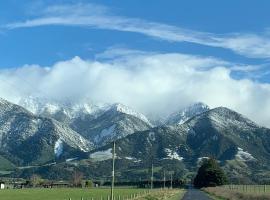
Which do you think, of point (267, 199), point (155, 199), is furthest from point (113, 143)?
point (155, 199)

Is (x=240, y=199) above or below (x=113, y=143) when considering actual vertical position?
below

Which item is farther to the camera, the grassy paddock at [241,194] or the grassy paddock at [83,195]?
the grassy paddock at [83,195]

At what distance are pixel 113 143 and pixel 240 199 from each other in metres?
24.7

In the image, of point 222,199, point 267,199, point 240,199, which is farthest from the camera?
point 222,199

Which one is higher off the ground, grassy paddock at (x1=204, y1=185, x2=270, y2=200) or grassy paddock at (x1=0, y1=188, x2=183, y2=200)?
grassy paddock at (x1=204, y1=185, x2=270, y2=200)

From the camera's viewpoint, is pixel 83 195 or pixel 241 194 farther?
pixel 83 195

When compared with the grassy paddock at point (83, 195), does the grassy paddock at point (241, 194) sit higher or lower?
higher

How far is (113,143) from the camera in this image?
77.9 meters

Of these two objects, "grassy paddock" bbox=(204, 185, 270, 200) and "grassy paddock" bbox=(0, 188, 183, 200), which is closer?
"grassy paddock" bbox=(204, 185, 270, 200)

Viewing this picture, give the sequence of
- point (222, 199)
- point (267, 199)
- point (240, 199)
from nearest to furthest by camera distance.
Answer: point (267, 199), point (240, 199), point (222, 199)

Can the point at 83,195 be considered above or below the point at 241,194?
below

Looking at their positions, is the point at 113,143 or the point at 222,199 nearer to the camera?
the point at 113,143

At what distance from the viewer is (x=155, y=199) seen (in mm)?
106125

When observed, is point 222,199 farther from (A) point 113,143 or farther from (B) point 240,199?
(A) point 113,143
